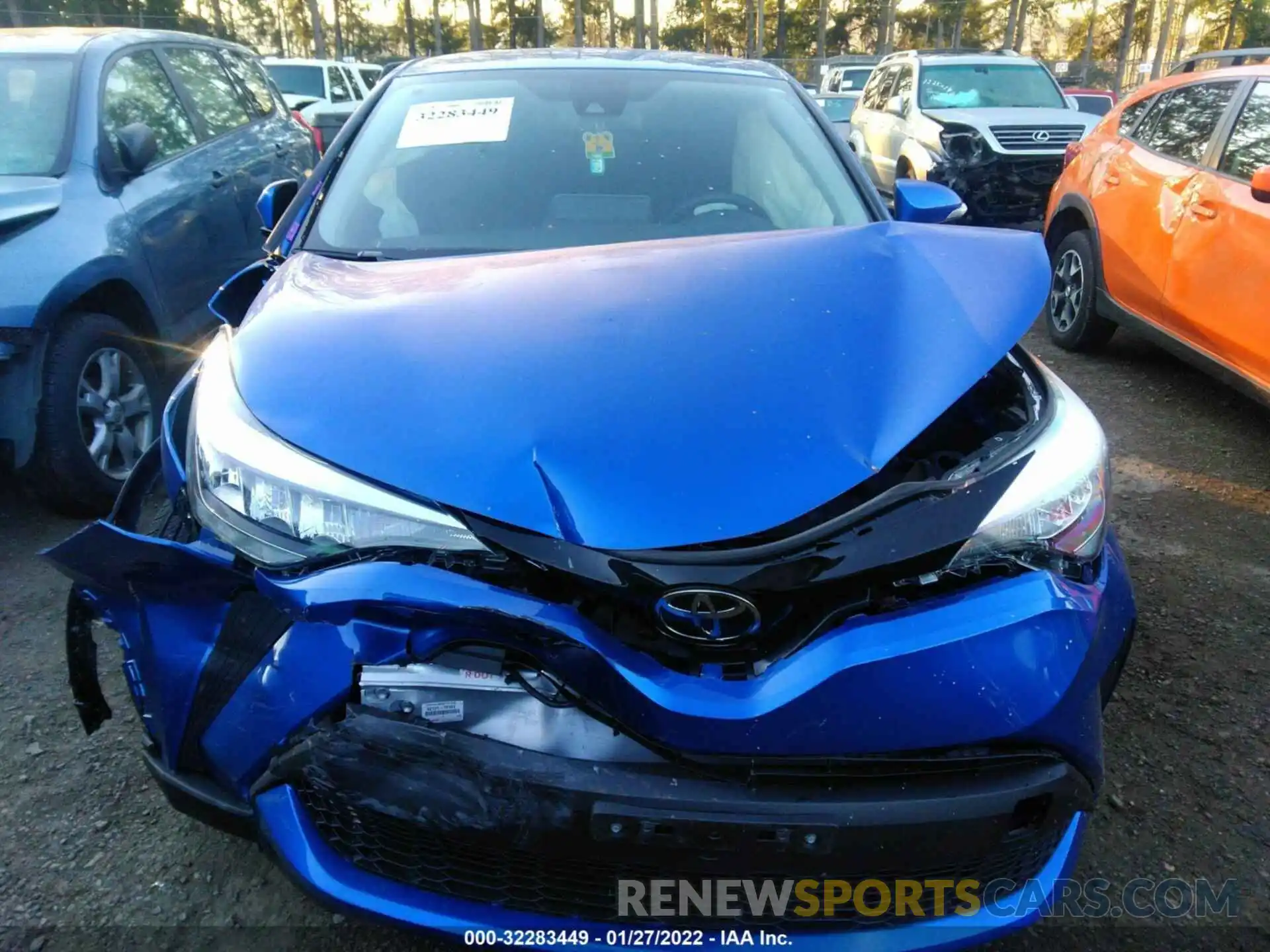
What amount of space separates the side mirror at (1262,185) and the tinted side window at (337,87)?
1269 centimetres

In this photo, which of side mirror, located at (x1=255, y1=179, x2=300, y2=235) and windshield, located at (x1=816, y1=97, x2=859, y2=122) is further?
windshield, located at (x1=816, y1=97, x2=859, y2=122)

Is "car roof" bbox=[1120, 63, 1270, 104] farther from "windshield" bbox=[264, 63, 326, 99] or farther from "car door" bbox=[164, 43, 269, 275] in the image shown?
"windshield" bbox=[264, 63, 326, 99]

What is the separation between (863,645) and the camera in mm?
1332

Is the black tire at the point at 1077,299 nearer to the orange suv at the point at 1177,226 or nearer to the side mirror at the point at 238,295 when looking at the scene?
the orange suv at the point at 1177,226

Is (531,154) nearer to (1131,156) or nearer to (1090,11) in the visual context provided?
(1131,156)

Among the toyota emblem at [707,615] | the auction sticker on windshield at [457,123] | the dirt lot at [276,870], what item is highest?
the auction sticker on windshield at [457,123]

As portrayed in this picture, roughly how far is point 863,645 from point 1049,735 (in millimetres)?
335

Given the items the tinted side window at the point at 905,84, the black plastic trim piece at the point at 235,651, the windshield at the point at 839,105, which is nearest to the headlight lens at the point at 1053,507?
the black plastic trim piece at the point at 235,651

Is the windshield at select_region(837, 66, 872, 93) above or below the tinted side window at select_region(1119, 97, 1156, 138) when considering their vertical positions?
below

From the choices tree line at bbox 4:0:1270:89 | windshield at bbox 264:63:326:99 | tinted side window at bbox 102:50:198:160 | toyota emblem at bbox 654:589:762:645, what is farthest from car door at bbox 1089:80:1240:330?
tree line at bbox 4:0:1270:89

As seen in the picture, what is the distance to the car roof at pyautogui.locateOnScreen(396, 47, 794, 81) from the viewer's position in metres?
3.04

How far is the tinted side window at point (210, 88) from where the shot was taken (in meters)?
4.84

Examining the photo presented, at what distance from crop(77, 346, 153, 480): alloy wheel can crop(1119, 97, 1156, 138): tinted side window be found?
5.05 meters

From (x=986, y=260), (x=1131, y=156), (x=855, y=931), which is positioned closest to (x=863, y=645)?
(x=855, y=931)
